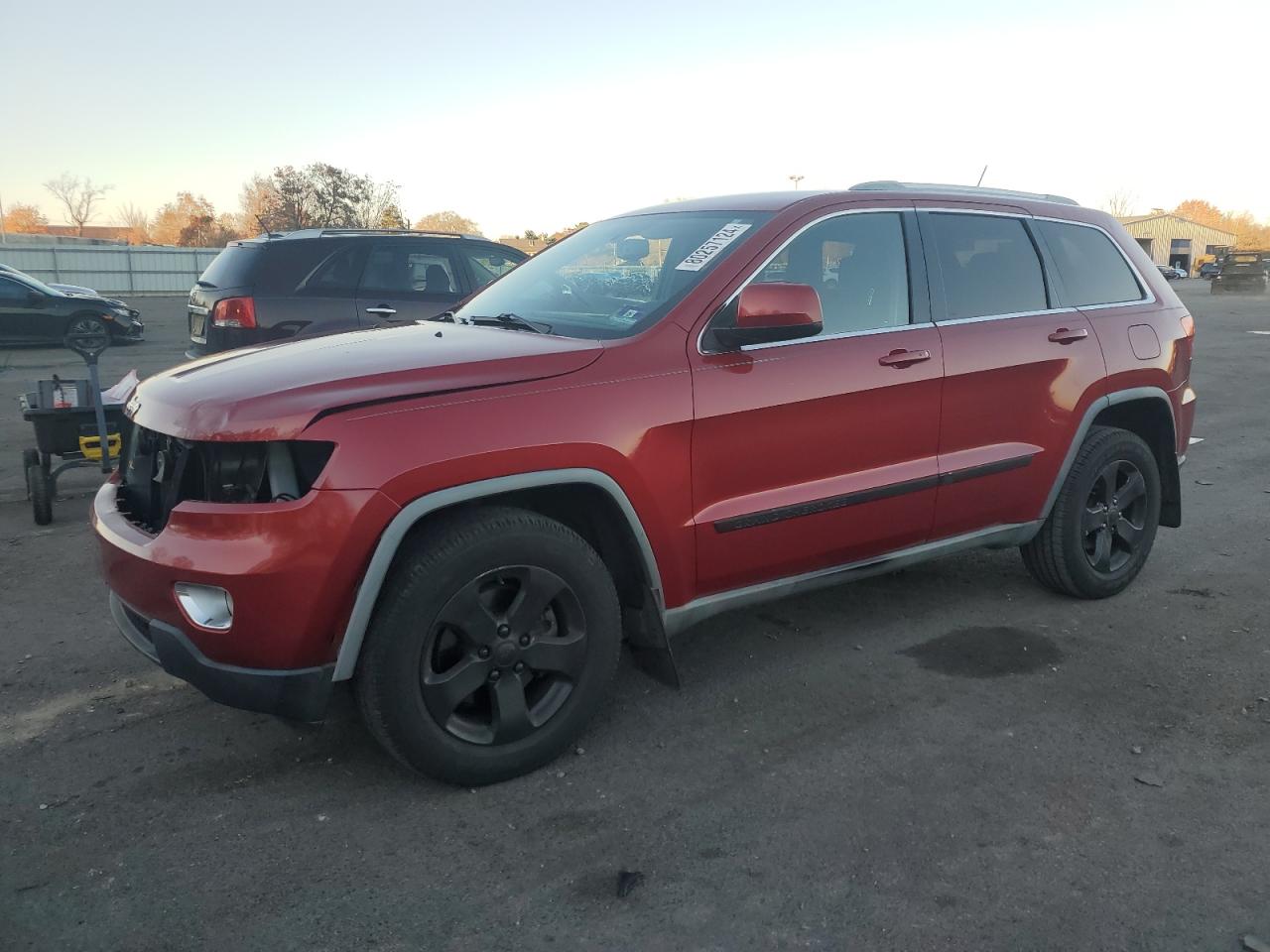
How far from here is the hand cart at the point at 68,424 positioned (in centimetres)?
611

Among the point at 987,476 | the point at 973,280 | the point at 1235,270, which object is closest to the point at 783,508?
the point at 987,476

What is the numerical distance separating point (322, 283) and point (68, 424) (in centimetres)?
235

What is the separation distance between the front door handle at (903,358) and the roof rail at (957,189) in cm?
73

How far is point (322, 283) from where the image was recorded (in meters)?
7.90

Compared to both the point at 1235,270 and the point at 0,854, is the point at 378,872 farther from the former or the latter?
the point at 1235,270

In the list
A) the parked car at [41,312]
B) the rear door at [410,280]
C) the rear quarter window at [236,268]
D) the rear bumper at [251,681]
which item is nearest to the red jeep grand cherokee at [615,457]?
the rear bumper at [251,681]

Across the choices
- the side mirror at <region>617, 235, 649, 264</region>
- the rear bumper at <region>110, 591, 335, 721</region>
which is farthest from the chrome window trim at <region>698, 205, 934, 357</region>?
the rear bumper at <region>110, 591, 335, 721</region>

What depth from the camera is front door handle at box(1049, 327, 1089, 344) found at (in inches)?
174

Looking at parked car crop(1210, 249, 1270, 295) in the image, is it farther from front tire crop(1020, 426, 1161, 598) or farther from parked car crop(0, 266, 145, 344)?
front tire crop(1020, 426, 1161, 598)

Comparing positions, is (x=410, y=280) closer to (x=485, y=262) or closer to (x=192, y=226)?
(x=485, y=262)

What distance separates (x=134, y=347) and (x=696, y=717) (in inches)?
684

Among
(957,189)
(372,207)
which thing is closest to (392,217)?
(372,207)

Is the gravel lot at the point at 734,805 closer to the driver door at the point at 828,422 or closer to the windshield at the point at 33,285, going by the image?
the driver door at the point at 828,422

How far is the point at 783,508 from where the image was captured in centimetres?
361
